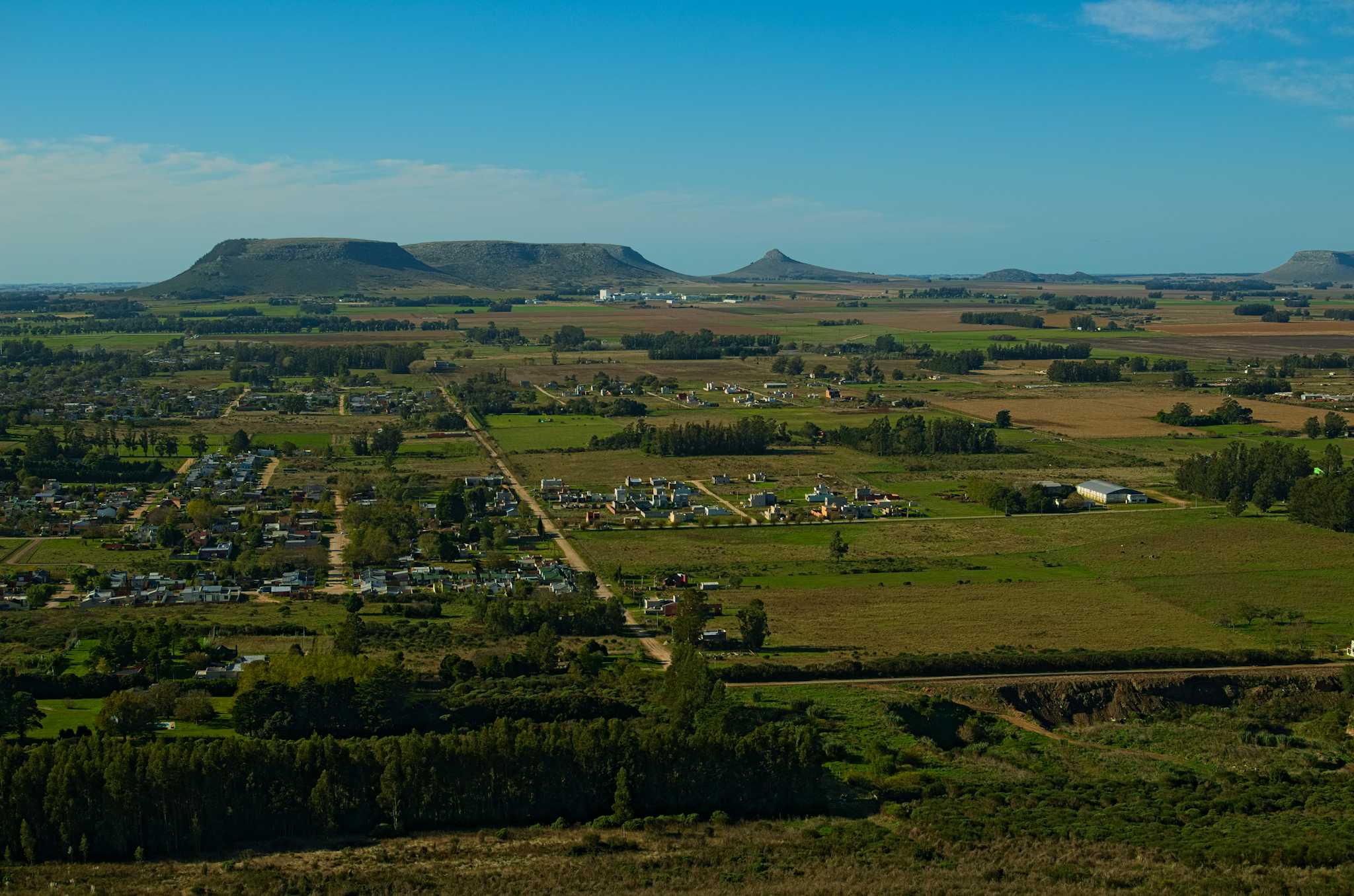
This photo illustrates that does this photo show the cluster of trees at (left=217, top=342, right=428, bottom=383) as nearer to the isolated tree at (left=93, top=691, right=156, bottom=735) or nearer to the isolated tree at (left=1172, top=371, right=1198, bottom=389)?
the isolated tree at (left=1172, top=371, right=1198, bottom=389)

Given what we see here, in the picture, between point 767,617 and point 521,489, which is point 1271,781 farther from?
point 521,489

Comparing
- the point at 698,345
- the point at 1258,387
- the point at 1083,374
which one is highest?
the point at 698,345

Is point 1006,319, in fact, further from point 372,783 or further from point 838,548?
point 372,783

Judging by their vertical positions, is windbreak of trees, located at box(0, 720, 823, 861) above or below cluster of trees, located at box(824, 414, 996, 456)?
below

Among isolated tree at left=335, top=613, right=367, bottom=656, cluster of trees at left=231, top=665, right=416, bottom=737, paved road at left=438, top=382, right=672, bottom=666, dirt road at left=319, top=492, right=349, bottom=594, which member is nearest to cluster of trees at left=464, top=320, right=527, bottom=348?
paved road at left=438, top=382, right=672, bottom=666

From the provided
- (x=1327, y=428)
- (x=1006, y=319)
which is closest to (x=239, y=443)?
(x=1327, y=428)
